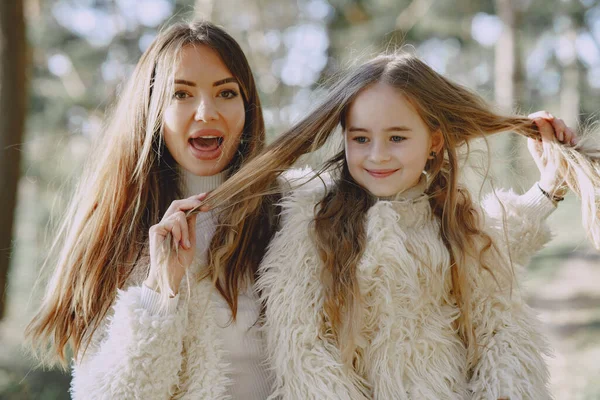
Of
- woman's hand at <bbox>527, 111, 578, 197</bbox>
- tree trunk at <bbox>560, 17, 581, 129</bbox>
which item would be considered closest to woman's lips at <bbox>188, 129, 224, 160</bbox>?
woman's hand at <bbox>527, 111, 578, 197</bbox>

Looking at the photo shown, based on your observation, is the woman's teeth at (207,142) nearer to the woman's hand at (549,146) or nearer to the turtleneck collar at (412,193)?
the turtleneck collar at (412,193)

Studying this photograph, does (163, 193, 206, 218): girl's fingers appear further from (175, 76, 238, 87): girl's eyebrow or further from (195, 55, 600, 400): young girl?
(175, 76, 238, 87): girl's eyebrow

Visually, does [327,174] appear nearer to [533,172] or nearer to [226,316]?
[226,316]

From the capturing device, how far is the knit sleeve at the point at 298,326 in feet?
6.68

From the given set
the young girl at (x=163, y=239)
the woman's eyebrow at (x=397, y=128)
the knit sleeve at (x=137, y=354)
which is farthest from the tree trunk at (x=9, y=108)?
the woman's eyebrow at (x=397, y=128)

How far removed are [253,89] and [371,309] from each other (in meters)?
1.01

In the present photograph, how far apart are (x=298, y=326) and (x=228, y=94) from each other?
93 centimetres

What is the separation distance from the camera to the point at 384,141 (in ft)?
6.97

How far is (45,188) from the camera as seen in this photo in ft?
21.3

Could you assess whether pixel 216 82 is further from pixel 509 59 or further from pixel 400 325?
pixel 509 59

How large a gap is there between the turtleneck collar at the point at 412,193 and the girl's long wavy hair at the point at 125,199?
0.53 m

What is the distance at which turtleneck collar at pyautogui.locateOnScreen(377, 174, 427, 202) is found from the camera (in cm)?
222

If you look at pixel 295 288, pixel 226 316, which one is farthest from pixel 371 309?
pixel 226 316

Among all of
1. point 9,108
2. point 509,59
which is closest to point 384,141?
point 9,108
